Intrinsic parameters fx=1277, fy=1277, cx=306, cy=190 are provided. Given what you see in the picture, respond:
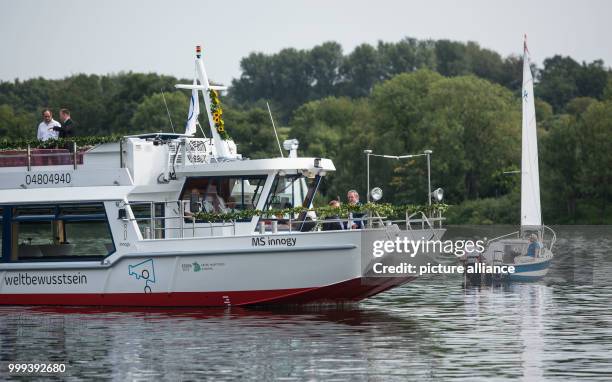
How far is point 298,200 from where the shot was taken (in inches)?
1268

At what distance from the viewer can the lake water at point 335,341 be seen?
23172 mm

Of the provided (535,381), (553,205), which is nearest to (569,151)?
(553,205)

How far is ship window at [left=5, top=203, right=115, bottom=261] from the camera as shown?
3166 cm

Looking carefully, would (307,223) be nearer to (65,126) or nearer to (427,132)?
(65,126)

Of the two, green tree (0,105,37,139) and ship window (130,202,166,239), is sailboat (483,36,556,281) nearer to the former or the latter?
ship window (130,202,166,239)

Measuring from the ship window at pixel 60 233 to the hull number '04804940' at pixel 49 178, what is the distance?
720 millimetres

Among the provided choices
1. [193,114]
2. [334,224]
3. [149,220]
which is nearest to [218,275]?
[149,220]

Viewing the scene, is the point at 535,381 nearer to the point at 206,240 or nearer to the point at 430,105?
the point at 206,240

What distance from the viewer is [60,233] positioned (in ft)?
110

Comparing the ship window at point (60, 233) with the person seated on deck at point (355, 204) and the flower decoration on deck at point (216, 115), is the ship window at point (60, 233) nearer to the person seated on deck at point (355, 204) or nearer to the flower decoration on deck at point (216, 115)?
the flower decoration on deck at point (216, 115)

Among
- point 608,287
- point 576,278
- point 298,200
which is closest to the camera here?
point 298,200

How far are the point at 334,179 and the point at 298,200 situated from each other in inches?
2580

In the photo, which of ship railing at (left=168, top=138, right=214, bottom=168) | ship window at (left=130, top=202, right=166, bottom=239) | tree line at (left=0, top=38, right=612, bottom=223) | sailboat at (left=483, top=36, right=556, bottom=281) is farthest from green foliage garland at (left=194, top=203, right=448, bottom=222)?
tree line at (left=0, top=38, right=612, bottom=223)

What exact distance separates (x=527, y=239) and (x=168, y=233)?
1779cm
